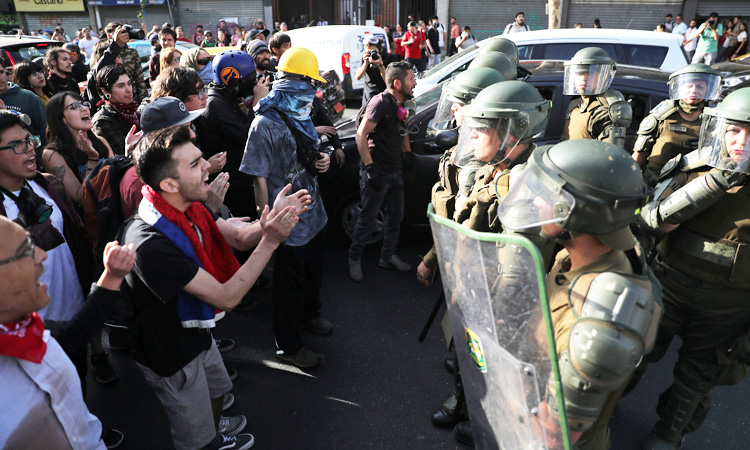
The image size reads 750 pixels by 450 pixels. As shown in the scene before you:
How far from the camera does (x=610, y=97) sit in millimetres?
4293

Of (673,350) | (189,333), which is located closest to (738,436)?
(673,350)

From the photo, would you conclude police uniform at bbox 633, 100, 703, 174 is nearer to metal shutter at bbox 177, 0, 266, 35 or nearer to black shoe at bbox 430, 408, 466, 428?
black shoe at bbox 430, 408, 466, 428

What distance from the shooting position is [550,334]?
4.17ft

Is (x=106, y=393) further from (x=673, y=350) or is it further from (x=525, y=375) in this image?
(x=673, y=350)

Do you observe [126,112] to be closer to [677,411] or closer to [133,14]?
[677,411]

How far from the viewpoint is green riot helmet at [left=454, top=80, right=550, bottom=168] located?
2.51 meters

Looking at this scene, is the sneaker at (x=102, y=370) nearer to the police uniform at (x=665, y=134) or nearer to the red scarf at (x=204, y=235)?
the red scarf at (x=204, y=235)

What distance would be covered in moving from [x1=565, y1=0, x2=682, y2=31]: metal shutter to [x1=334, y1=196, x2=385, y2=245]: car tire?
708 inches

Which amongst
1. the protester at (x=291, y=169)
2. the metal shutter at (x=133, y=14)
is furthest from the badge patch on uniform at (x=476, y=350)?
the metal shutter at (x=133, y=14)

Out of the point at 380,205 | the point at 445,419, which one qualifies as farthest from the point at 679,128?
the point at 445,419

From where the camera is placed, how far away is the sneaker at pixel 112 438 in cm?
288

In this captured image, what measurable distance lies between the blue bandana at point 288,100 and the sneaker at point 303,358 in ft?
4.95

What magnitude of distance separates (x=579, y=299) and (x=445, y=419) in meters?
1.79

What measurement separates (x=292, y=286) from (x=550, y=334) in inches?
91.5
